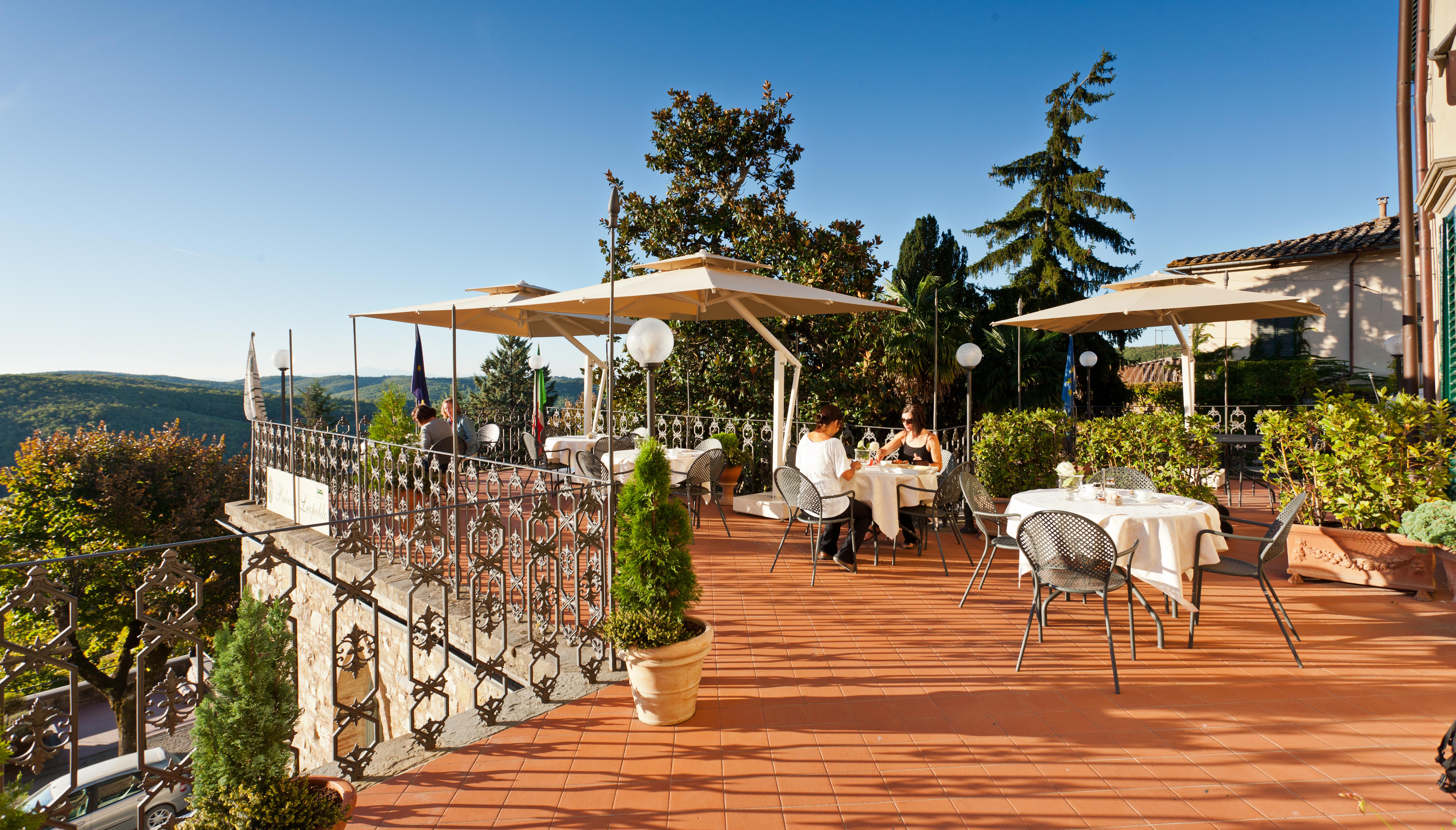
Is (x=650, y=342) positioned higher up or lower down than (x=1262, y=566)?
higher up

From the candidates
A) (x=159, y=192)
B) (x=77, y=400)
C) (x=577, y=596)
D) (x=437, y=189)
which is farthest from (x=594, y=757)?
(x=77, y=400)

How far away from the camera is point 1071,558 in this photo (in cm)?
418

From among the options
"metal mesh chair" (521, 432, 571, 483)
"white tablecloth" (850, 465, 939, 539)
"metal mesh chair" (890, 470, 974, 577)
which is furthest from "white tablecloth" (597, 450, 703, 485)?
"metal mesh chair" (890, 470, 974, 577)

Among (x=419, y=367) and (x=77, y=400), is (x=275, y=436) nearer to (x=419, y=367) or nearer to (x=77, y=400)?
(x=419, y=367)

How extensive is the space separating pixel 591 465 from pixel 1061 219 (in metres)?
20.0

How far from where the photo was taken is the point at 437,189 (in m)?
16.8

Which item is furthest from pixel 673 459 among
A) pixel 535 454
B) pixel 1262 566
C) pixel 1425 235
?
pixel 1425 235

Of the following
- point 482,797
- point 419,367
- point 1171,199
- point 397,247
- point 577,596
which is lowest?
point 482,797

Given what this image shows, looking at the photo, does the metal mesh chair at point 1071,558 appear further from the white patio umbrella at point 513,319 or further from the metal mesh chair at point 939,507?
the white patio umbrella at point 513,319

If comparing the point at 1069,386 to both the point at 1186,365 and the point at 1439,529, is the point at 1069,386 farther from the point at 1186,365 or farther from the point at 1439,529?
the point at 1439,529

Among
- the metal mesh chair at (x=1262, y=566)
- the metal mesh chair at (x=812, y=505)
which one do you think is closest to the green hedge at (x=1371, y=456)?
the metal mesh chair at (x=1262, y=566)

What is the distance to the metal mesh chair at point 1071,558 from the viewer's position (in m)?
4.07

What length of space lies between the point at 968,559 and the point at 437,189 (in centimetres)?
1537

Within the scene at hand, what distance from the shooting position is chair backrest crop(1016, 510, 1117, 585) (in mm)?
4074
